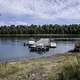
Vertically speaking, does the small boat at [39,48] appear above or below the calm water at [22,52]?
above

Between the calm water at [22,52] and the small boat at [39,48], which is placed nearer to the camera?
the calm water at [22,52]

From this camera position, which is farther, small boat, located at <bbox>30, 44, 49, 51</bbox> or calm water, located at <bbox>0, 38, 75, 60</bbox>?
small boat, located at <bbox>30, 44, 49, 51</bbox>

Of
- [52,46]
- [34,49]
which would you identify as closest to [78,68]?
[34,49]

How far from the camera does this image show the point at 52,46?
8675 cm

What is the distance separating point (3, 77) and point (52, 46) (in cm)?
7322

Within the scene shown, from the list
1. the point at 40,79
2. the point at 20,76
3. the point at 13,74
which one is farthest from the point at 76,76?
the point at 13,74

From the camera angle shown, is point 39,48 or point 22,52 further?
point 39,48

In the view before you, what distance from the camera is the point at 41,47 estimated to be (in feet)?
253

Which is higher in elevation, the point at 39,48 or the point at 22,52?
the point at 39,48

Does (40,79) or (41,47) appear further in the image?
(41,47)

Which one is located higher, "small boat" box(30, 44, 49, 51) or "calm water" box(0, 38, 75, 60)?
"small boat" box(30, 44, 49, 51)

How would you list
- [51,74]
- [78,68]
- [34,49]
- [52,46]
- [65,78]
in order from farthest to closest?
1. [52,46]
2. [34,49]
3. [51,74]
4. [78,68]
5. [65,78]

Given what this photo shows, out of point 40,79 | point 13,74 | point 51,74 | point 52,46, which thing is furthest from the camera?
point 52,46

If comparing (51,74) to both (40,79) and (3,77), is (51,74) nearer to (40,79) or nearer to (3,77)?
(40,79)
